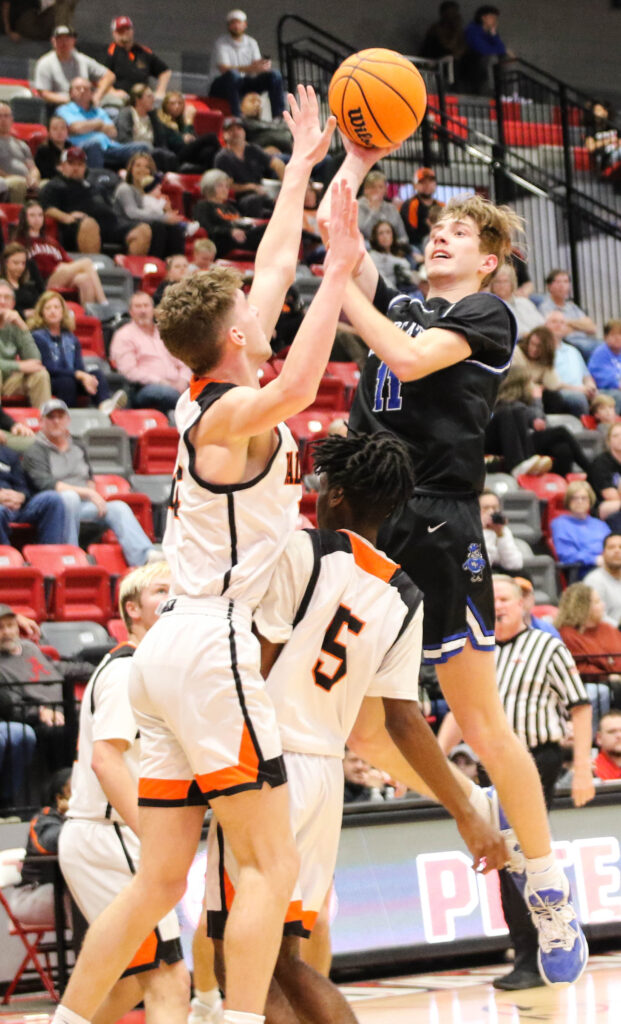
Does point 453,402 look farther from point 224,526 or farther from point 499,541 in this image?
point 499,541

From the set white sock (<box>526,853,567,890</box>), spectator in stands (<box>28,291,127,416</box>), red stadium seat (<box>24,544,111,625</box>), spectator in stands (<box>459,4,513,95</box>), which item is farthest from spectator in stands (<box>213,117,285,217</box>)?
white sock (<box>526,853,567,890</box>)

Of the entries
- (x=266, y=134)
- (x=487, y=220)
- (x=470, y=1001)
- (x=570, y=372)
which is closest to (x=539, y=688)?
(x=470, y=1001)

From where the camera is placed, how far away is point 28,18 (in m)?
15.0

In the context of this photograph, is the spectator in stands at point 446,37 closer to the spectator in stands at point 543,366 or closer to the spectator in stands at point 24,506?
the spectator in stands at point 543,366

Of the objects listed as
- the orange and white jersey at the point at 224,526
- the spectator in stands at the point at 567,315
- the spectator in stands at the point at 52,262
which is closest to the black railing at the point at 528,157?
the spectator in stands at the point at 567,315

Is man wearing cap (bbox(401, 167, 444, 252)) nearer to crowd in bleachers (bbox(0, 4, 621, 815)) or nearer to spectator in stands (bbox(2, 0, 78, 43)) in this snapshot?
crowd in bleachers (bbox(0, 4, 621, 815))

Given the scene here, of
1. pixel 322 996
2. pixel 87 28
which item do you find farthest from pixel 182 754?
pixel 87 28

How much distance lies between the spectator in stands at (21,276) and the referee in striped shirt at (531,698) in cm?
531

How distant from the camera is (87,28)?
1622cm

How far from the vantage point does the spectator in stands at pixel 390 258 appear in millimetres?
12633

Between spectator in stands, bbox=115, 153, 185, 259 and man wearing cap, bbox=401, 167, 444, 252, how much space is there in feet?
7.94

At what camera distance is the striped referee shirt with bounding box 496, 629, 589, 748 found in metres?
6.49

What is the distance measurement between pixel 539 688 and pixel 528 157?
12.0 m

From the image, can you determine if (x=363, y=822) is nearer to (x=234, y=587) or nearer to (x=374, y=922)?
(x=374, y=922)
